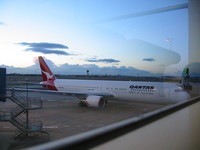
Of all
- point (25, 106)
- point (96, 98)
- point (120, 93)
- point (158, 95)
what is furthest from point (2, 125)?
point (158, 95)

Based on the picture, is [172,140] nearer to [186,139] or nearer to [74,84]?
[186,139]

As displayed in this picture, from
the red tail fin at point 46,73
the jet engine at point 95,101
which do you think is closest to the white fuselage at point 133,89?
the jet engine at point 95,101

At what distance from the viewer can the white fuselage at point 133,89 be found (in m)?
8.81

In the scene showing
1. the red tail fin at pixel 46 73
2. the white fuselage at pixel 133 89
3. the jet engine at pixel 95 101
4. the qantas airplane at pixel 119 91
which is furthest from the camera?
the red tail fin at pixel 46 73

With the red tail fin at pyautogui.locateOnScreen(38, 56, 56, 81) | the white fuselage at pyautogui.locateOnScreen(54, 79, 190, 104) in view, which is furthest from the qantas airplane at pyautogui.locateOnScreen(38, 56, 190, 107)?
the red tail fin at pyautogui.locateOnScreen(38, 56, 56, 81)

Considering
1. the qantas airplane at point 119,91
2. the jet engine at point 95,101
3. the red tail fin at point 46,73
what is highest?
the red tail fin at point 46,73

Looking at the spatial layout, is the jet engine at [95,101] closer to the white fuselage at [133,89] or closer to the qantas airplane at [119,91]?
the qantas airplane at [119,91]

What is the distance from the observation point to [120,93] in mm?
10172

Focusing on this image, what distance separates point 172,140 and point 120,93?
29.2 ft

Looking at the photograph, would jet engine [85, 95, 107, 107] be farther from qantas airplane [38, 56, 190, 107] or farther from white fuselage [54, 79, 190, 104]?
white fuselage [54, 79, 190, 104]

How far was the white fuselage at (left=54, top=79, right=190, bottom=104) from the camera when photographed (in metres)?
8.81

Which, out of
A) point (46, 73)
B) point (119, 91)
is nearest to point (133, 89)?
point (119, 91)

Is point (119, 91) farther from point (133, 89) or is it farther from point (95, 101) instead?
point (95, 101)

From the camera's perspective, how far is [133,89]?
9711mm
